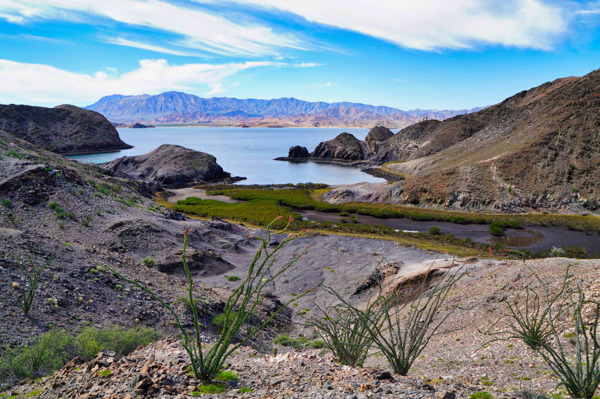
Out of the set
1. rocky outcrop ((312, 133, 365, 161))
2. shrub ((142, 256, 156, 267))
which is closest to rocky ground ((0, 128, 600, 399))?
shrub ((142, 256, 156, 267))

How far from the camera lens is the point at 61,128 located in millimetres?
145375

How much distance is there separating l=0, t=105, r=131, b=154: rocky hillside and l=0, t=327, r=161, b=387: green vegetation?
15029 centimetres

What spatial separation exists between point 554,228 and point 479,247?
15012 mm

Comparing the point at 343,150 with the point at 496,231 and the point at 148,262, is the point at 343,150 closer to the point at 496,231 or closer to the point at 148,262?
the point at 496,231

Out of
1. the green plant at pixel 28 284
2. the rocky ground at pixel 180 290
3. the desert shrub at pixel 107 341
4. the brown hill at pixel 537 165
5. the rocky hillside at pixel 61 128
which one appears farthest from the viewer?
the rocky hillside at pixel 61 128

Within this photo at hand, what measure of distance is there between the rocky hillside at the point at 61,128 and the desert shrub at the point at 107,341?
15007 centimetres

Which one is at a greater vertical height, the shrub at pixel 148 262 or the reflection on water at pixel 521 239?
the reflection on water at pixel 521 239

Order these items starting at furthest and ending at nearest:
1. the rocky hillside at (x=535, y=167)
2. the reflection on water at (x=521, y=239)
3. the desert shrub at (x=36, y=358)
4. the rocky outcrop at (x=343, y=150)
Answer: the rocky outcrop at (x=343, y=150)
the rocky hillside at (x=535, y=167)
the reflection on water at (x=521, y=239)
the desert shrub at (x=36, y=358)

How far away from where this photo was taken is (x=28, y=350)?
7637mm

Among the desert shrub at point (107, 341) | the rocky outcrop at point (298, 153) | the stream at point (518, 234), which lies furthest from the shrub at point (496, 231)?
the rocky outcrop at point (298, 153)

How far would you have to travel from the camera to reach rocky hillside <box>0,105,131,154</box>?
132m

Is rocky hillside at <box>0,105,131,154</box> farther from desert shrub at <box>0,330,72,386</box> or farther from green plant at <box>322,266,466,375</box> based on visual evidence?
green plant at <box>322,266,466,375</box>

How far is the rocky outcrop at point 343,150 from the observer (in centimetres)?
12862

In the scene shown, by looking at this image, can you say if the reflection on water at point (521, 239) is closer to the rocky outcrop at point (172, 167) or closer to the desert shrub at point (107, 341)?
the desert shrub at point (107, 341)
